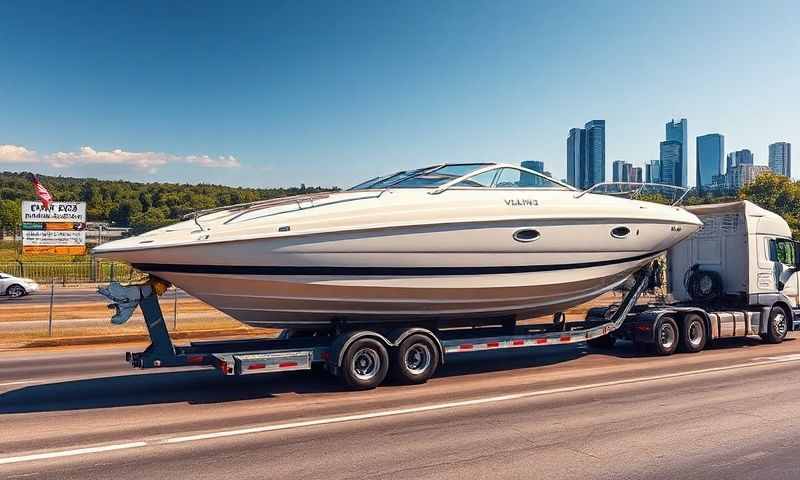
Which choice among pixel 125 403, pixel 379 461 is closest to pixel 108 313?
pixel 125 403

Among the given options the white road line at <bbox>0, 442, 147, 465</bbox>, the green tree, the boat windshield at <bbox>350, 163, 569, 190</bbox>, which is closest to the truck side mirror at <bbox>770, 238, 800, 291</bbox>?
the boat windshield at <bbox>350, 163, 569, 190</bbox>

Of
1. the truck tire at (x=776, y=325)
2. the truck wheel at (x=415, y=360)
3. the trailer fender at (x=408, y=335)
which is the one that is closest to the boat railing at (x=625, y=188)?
the truck tire at (x=776, y=325)

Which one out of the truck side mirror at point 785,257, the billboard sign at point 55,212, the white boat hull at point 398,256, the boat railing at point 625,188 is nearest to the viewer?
the white boat hull at point 398,256

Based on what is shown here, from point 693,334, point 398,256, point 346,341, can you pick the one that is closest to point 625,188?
point 693,334

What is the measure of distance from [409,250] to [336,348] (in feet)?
6.11

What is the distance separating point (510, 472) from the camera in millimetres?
6328

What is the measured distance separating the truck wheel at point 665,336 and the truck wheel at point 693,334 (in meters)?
0.18

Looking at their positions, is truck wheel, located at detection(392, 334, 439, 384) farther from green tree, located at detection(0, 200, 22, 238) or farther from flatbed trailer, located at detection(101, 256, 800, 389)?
green tree, located at detection(0, 200, 22, 238)

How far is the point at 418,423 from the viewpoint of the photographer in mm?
8141

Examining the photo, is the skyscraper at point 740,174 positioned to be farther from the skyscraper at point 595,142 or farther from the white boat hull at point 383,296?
the white boat hull at point 383,296

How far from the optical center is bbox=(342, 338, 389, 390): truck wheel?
9961 millimetres

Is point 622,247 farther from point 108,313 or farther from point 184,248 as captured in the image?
point 108,313

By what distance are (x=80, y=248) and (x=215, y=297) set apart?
36280mm

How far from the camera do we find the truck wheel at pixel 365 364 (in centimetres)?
996
